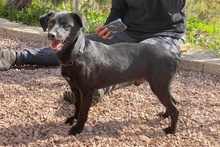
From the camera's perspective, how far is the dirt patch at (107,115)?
3.05m

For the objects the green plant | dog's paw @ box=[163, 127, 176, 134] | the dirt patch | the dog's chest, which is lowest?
the green plant

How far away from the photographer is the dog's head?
267 cm

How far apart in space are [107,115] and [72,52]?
0.84 meters

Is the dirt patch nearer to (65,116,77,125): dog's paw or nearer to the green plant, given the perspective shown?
(65,116,77,125): dog's paw

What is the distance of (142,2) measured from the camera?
13.8ft

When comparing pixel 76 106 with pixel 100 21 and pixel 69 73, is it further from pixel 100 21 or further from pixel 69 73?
pixel 100 21

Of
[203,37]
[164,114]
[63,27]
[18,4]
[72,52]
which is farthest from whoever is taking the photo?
[18,4]

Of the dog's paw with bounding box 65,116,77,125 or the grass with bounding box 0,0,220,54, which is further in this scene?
the grass with bounding box 0,0,220,54

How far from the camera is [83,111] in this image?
3.01m

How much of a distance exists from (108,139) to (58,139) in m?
0.39

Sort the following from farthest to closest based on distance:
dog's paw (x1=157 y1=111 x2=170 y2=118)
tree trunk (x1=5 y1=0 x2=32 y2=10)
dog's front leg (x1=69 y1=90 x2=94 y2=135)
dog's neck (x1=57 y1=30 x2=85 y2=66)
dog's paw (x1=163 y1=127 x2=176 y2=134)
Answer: tree trunk (x1=5 y1=0 x2=32 y2=10)
dog's paw (x1=157 y1=111 x2=170 y2=118)
dog's paw (x1=163 y1=127 x2=176 y2=134)
dog's front leg (x1=69 y1=90 x2=94 y2=135)
dog's neck (x1=57 y1=30 x2=85 y2=66)

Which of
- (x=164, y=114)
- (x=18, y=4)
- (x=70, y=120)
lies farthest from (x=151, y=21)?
(x=18, y=4)

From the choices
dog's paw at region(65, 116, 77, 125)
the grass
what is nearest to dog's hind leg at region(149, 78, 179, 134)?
dog's paw at region(65, 116, 77, 125)

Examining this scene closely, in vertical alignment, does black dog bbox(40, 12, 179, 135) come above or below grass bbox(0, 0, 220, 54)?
above
